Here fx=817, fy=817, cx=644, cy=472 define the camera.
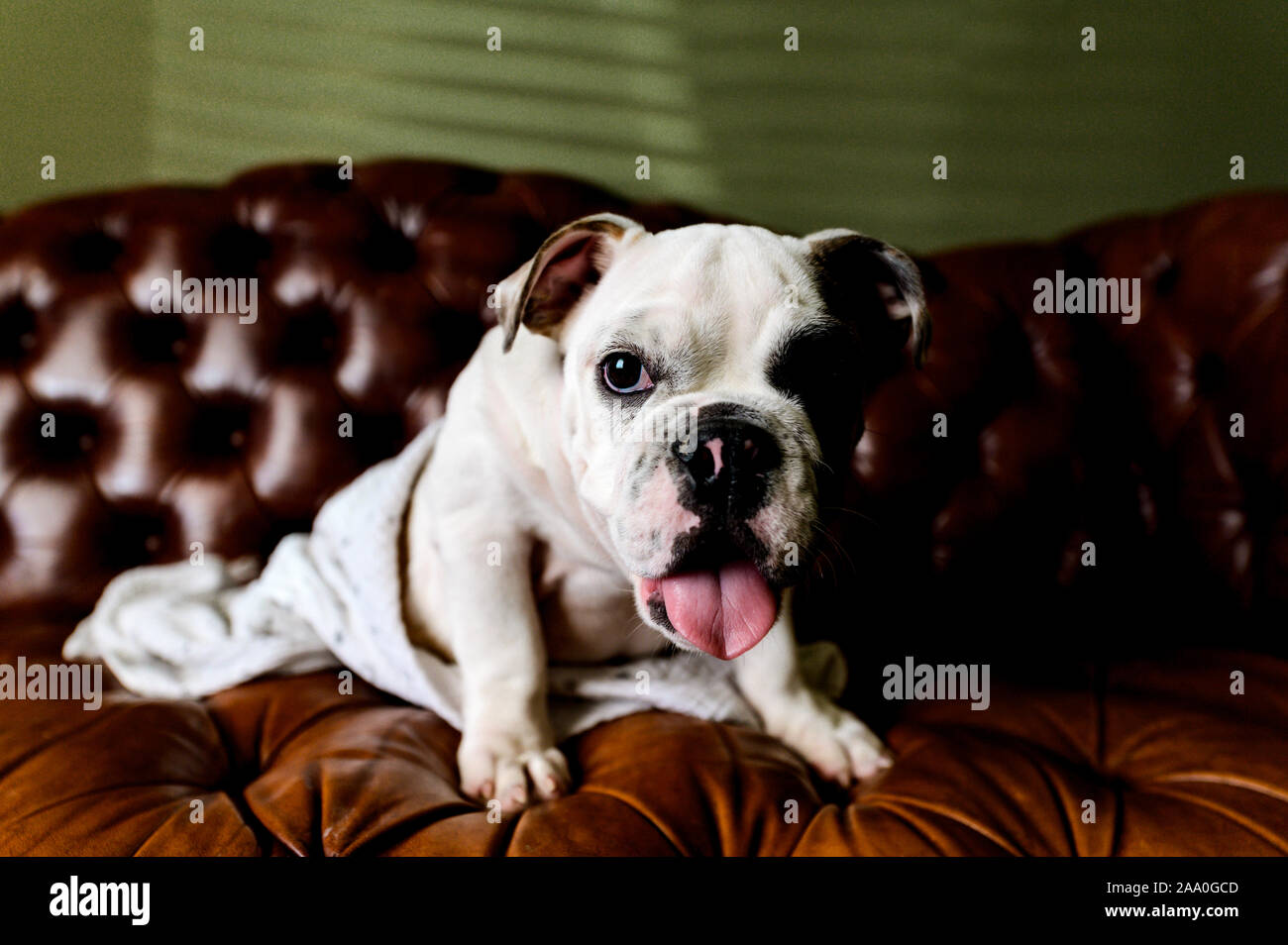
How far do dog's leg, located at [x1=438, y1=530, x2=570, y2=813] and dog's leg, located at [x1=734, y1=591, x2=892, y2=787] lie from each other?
27 centimetres

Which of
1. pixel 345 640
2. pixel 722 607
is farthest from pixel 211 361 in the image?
pixel 722 607

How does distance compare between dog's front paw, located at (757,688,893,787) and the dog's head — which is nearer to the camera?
the dog's head

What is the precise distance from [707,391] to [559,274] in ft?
0.88

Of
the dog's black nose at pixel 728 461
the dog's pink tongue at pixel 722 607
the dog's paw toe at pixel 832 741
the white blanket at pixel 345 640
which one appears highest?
the dog's black nose at pixel 728 461

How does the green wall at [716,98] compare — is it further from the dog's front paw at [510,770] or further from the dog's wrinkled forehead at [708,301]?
the dog's front paw at [510,770]

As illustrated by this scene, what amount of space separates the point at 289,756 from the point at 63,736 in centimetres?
24

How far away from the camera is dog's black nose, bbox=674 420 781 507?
70cm

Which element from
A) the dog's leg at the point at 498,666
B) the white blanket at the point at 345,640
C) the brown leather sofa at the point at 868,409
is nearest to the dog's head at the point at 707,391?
the dog's leg at the point at 498,666

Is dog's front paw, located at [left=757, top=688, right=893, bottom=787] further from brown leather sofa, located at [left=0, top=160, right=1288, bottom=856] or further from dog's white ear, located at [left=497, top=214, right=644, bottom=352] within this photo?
dog's white ear, located at [left=497, top=214, right=644, bottom=352]

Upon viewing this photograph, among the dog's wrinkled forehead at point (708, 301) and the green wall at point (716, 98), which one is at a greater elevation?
the green wall at point (716, 98)

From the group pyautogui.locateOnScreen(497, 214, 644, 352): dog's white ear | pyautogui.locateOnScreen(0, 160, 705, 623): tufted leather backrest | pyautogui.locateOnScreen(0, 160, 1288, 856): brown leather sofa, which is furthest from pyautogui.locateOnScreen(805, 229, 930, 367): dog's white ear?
pyautogui.locateOnScreen(0, 160, 705, 623): tufted leather backrest

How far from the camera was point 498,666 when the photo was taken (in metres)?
0.95

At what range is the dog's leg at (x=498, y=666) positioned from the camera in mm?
908
